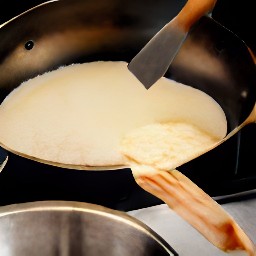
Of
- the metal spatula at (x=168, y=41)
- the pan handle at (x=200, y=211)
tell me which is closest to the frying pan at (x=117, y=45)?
the metal spatula at (x=168, y=41)

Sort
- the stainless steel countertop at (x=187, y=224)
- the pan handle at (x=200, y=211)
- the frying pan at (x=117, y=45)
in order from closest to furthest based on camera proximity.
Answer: the pan handle at (x=200, y=211) < the stainless steel countertop at (x=187, y=224) < the frying pan at (x=117, y=45)

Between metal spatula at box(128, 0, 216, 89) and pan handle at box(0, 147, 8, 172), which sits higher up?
metal spatula at box(128, 0, 216, 89)

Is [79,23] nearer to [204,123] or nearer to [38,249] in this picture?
[204,123]

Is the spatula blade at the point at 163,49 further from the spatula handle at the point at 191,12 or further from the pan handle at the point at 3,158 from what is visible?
the pan handle at the point at 3,158

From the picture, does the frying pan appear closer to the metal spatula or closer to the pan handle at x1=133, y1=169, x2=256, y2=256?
the metal spatula

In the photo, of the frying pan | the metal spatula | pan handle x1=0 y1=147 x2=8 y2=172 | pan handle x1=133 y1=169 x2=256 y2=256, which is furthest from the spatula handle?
pan handle x1=0 y1=147 x2=8 y2=172

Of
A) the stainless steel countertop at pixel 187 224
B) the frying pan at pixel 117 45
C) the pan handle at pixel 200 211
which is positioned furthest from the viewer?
the frying pan at pixel 117 45

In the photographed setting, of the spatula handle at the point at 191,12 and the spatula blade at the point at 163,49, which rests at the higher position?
the spatula handle at the point at 191,12
